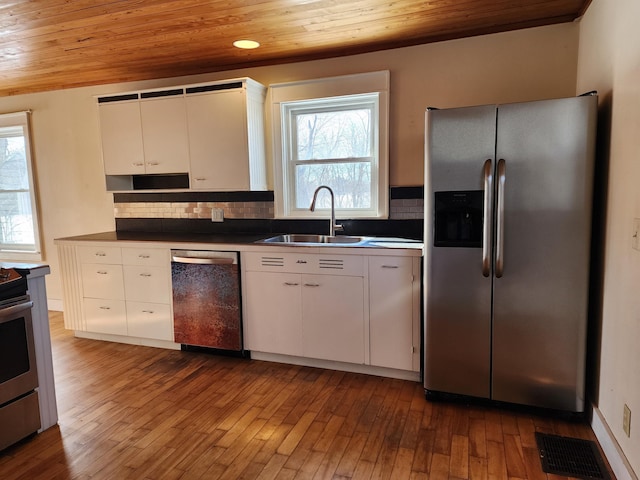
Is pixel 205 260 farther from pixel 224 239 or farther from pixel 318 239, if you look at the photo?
pixel 318 239

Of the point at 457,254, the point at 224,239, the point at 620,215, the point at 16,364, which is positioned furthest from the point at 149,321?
the point at 620,215

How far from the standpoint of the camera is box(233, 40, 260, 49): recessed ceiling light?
9.71 ft

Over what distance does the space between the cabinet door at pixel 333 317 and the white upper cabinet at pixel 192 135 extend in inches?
42.7

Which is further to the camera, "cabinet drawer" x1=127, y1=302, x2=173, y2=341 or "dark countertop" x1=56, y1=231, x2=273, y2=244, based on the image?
"cabinet drawer" x1=127, y1=302, x2=173, y2=341

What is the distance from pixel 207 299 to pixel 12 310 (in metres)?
1.29

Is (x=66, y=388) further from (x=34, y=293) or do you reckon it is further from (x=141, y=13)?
(x=141, y=13)

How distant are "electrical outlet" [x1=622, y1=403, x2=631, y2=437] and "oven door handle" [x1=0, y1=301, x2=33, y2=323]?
2832 millimetres

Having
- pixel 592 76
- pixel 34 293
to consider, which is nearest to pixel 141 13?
pixel 34 293

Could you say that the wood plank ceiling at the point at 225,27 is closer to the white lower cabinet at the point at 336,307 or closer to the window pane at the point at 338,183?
the window pane at the point at 338,183

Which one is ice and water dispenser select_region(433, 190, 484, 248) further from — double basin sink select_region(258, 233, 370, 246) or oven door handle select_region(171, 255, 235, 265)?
oven door handle select_region(171, 255, 235, 265)

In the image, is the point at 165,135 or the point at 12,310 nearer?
the point at 12,310

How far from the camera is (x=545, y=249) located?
217 cm

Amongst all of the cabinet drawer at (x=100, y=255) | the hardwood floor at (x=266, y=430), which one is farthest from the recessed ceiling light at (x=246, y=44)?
the hardwood floor at (x=266, y=430)

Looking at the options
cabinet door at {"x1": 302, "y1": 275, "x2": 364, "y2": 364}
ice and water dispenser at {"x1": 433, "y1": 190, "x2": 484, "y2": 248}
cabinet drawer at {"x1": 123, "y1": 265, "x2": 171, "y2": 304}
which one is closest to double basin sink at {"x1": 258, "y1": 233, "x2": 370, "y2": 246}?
cabinet door at {"x1": 302, "y1": 275, "x2": 364, "y2": 364}
